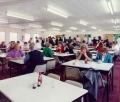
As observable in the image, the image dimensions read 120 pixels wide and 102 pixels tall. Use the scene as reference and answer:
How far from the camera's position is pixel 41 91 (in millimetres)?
1893

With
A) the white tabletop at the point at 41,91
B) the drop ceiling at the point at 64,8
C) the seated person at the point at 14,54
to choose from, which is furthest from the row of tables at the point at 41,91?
the drop ceiling at the point at 64,8

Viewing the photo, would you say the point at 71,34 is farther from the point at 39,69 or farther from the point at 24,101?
the point at 24,101

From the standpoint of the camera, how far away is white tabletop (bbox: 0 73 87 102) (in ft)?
5.46

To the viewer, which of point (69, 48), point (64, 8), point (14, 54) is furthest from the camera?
point (69, 48)

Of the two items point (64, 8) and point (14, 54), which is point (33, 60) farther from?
point (64, 8)

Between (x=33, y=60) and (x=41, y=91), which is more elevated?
(x=33, y=60)

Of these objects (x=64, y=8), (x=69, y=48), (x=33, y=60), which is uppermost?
(x=64, y=8)

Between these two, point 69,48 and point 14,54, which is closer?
point 14,54

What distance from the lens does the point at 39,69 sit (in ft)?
12.1

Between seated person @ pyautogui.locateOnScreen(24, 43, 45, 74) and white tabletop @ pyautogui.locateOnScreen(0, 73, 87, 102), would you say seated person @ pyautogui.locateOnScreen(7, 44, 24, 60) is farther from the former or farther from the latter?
white tabletop @ pyautogui.locateOnScreen(0, 73, 87, 102)

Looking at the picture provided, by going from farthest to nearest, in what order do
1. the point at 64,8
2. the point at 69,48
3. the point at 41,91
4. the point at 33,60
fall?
the point at 69,48 < the point at 64,8 < the point at 33,60 < the point at 41,91

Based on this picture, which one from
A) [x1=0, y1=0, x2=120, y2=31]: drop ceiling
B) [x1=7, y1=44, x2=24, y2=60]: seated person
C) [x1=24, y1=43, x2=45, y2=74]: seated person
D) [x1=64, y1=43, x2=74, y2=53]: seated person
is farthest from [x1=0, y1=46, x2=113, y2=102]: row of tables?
[x1=64, y1=43, x2=74, y2=53]: seated person

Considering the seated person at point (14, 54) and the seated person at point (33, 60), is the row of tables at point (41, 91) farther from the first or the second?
Result: the seated person at point (14, 54)

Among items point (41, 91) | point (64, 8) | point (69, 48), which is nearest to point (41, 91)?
point (41, 91)
